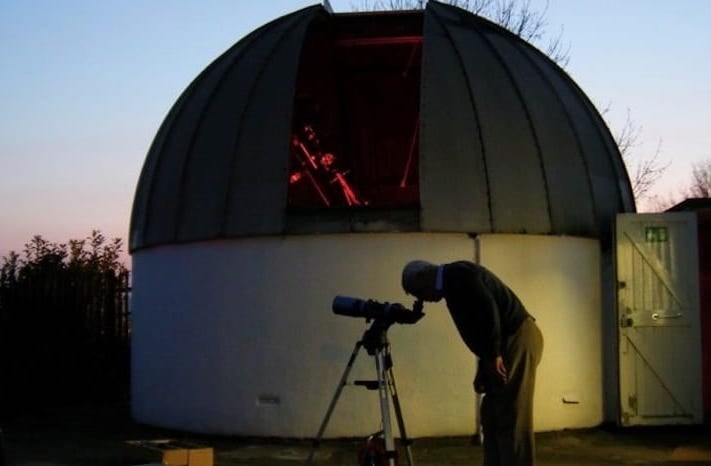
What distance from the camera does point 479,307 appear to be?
6.16 meters

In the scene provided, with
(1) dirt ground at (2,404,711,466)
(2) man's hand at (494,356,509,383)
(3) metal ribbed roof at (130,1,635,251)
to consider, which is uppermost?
(3) metal ribbed roof at (130,1,635,251)

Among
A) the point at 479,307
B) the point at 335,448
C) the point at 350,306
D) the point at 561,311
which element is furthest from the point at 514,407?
the point at 561,311

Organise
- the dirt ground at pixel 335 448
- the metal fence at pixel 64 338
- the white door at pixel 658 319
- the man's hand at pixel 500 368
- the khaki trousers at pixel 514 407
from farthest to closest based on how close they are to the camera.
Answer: the metal fence at pixel 64 338
the white door at pixel 658 319
the dirt ground at pixel 335 448
the khaki trousers at pixel 514 407
the man's hand at pixel 500 368

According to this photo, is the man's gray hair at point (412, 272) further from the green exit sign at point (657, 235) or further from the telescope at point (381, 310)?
the green exit sign at point (657, 235)

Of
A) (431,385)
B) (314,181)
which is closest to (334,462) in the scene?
(431,385)

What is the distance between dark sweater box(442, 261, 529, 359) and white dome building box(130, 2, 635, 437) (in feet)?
14.5

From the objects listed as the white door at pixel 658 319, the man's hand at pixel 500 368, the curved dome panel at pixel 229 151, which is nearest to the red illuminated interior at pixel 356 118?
the curved dome panel at pixel 229 151

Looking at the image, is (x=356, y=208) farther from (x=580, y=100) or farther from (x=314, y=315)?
(x=580, y=100)

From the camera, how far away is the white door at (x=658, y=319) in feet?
37.8

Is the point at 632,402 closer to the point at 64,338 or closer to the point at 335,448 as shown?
the point at 335,448

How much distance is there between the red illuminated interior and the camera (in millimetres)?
14375

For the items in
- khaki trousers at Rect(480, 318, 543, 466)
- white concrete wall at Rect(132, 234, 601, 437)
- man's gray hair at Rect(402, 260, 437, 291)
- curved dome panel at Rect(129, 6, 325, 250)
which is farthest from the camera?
curved dome panel at Rect(129, 6, 325, 250)

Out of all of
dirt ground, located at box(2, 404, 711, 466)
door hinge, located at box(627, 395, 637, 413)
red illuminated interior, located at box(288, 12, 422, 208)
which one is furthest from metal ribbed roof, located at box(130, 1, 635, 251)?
dirt ground, located at box(2, 404, 711, 466)

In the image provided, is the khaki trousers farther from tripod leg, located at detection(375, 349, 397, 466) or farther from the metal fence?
the metal fence
